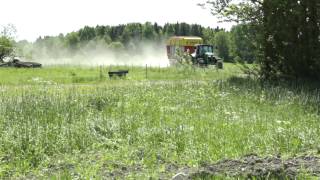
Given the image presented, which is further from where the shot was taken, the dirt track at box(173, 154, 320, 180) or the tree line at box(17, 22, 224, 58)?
the tree line at box(17, 22, 224, 58)

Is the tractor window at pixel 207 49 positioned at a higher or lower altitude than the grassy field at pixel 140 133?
higher

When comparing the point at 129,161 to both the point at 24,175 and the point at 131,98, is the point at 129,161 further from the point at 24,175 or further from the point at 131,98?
the point at 131,98

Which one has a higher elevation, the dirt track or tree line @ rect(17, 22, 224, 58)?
tree line @ rect(17, 22, 224, 58)

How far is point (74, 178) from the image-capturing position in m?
6.96

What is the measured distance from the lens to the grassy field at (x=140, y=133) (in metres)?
7.88

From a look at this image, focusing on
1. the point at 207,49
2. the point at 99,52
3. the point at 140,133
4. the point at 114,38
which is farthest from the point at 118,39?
the point at 140,133

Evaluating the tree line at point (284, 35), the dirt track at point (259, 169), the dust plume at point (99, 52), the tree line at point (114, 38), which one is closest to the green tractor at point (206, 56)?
the tree line at point (284, 35)

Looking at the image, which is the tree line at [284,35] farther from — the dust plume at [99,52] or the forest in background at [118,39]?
the forest in background at [118,39]

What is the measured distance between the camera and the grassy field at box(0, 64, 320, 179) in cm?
788

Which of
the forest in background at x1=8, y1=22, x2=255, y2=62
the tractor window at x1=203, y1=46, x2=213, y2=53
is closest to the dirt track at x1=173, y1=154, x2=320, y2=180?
the tractor window at x1=203, y1=46, x2=213, y2=53

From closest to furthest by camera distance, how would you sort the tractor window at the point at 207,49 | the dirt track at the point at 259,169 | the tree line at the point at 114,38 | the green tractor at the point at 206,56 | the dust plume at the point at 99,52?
the dirt track at the point at 259,169
the green tractor at the point at 206,56
the tractor window at the point at 207,49
the dust plume at the point at 99,52
the tree line at the point at 114,38

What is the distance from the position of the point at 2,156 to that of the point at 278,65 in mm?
15762

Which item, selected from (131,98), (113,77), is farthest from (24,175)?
(113,77)

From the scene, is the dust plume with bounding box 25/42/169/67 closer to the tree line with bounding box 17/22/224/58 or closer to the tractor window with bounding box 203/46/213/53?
the tree line with bounding box 17/22/224/58
